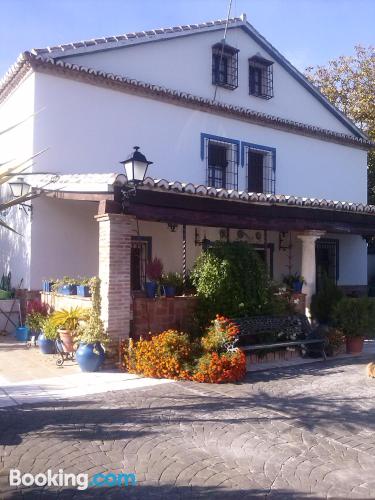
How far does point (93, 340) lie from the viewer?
25.1ft

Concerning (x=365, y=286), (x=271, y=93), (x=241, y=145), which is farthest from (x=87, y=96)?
(x=365, y=286)

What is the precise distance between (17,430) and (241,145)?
1080 centimetres

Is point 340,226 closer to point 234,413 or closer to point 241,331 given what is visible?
point 241,331

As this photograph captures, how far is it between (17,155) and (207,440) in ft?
28.7

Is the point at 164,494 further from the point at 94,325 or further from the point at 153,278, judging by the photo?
the point at 153,278

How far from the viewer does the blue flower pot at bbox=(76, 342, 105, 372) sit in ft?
24.7

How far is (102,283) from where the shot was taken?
7910 mm

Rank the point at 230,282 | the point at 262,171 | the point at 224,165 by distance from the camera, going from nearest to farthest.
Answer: the point at 230,282
the point at 224,165
the point at 262,171

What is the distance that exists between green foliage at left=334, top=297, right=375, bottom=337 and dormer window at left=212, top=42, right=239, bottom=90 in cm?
763

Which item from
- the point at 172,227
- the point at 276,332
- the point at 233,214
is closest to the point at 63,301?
the point at 172,227

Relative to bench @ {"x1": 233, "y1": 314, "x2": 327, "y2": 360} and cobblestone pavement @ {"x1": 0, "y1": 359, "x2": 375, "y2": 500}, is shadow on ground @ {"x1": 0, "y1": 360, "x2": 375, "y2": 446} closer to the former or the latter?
cobblestone pavement @ {"x1": 0, "y1": 359, "x2": 375, "y2": 500}

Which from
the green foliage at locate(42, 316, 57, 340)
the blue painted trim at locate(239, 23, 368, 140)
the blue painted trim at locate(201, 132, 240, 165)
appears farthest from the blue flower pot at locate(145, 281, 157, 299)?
the blue painted trim at locate(239, 23, 368, 140)

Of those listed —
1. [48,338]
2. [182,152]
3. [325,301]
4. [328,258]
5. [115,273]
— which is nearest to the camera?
[115,273]

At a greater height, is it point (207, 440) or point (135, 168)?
point (135, 168)
